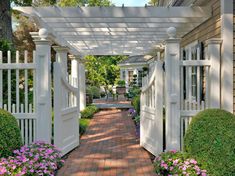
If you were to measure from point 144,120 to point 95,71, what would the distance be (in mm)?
17770

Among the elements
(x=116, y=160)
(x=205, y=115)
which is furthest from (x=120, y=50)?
(x=205, y=115)

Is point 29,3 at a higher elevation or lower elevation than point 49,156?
higher

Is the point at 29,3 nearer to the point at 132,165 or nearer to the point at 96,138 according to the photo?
the point at 96,138

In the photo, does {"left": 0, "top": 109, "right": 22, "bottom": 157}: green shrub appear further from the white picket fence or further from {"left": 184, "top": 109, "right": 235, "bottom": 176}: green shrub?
{"left": 184, "top": 109, "right": 235, "bottom": 176}: green shrub

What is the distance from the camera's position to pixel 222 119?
13.9ft

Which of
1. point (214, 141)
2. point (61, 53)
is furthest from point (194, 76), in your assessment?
point (214, 141)

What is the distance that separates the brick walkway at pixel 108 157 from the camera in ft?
16.1

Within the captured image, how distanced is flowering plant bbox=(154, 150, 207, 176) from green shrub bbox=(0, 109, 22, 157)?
224cm

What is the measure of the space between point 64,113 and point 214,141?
3.12m

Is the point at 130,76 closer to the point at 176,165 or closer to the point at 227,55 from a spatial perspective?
the point at 227,55

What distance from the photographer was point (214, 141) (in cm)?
404

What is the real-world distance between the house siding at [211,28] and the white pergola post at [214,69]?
686 millimetres

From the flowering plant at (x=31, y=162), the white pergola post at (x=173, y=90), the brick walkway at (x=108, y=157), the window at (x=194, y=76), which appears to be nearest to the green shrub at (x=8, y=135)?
the flowering plant at (x=31, y=162)

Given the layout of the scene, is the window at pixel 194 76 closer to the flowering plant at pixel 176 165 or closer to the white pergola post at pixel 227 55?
the white pergola post at pixel 227 55
